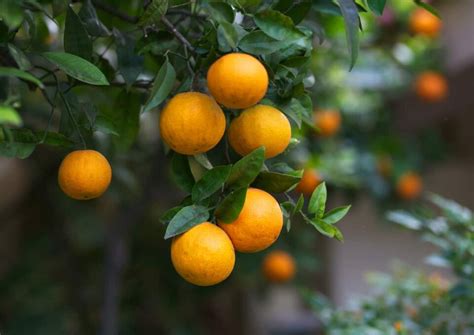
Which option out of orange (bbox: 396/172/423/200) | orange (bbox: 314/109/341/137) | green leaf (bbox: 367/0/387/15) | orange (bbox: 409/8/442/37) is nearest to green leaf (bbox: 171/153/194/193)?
green leaf (bbox: 367/0/387/15)

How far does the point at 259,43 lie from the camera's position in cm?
65

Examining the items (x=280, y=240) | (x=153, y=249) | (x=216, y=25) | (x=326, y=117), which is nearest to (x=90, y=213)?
(x=153, y=249)

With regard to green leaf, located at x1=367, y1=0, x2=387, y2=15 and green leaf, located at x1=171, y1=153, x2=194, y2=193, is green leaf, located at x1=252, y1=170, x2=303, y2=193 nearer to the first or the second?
green leaf, located at x1=171, y1=153, x2=194, y2=193

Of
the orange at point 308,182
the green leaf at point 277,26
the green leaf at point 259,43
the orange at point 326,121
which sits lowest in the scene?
the orange at point 326,121

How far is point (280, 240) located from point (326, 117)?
0.47 metres

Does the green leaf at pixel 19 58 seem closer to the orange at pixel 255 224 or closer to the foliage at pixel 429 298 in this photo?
the orange at pixel 255 224

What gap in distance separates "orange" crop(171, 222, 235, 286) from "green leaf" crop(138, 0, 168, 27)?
8.6 inches

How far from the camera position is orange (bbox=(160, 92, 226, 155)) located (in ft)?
2.13

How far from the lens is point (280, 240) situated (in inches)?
94.5

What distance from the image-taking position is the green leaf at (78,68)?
0.66 m

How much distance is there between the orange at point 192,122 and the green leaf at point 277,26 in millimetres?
85

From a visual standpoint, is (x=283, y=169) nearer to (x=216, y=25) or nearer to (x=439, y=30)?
(x=216, y=25)

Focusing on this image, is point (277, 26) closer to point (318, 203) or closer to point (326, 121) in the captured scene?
point (318, 203)

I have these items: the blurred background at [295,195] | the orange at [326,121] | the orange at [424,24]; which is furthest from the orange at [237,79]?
the orange at [424,24]
